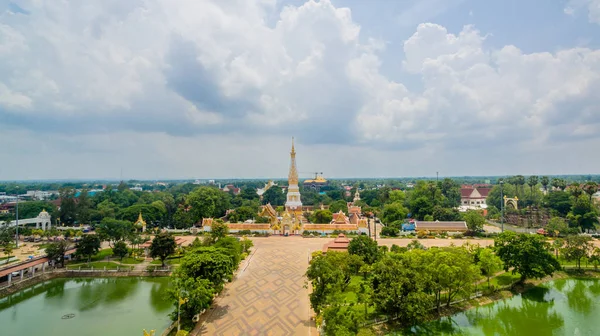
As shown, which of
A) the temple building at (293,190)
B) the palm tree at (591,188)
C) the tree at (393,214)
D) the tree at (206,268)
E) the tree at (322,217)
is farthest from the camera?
the temple building at (293,190)

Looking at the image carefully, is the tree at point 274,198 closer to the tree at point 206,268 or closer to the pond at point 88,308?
the pond at point 88,308

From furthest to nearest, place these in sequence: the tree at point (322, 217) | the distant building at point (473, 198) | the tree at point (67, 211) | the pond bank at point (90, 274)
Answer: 1. the distant building at point (473, 198)
2. the tree at point (67, 211)
3. the tree at point (322, 217)
4. the pond bank at point (90, 274)

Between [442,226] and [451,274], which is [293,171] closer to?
[442,226]

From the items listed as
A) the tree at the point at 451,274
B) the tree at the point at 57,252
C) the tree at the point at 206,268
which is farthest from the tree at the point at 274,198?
the tree at the point at 451,274

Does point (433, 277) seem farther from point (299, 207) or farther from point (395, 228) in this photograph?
point (299, 207)

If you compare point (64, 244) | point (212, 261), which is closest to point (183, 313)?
point (212, 261)

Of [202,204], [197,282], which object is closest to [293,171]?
[202,204]
